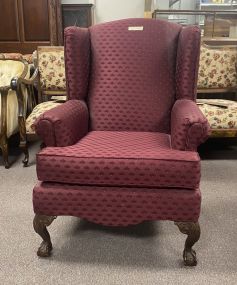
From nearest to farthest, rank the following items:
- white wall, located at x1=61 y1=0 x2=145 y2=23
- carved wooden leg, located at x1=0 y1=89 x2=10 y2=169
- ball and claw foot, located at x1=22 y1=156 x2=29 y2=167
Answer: carved wooden leg, located at x1=0 y1=89 x2=10 y2=169 → ball and claw foot, located at x1=22 y1=156 x2=29 y2=167 → white wall, located at x1=61 y1=0 x2=145 y2=23

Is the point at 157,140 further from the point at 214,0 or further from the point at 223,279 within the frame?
the point at 214,0

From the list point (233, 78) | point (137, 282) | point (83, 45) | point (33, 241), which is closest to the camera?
point (137, 282)

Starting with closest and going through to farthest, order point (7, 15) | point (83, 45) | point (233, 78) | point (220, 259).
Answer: point (220, 259), point (83, 45), point (233, 78), point (7, 15)

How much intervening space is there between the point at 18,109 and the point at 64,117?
3.88 ft

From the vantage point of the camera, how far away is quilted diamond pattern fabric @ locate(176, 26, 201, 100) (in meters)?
1.75

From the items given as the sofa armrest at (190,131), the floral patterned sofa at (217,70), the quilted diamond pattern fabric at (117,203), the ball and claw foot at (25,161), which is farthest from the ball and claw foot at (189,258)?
the floral patterned sofa at (217,70)

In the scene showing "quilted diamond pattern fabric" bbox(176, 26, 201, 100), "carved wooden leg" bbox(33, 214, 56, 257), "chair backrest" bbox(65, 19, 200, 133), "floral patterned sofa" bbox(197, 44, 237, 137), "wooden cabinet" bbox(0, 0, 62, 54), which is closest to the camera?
"carved wooden leg" bbox(33, 214, 56, 257)

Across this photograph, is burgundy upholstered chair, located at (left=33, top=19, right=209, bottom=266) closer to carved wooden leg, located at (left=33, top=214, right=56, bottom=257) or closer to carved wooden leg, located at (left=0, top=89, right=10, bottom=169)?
carved wooden leg, located at (left=33, top=214, right=56, bottom=257)

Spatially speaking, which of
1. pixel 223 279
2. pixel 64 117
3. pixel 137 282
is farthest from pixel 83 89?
pixel 223 279

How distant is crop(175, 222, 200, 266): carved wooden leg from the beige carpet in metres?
0.03

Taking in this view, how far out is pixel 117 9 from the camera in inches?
189

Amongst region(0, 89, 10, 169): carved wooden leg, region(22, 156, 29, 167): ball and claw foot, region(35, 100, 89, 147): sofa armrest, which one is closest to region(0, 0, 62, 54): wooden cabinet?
region(0, 89, 10, 169): carved wooden leg

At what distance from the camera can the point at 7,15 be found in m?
4.53

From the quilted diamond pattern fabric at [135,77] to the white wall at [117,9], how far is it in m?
3.11
